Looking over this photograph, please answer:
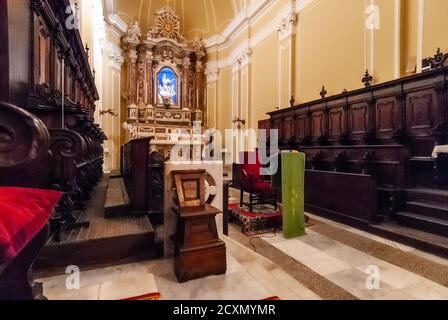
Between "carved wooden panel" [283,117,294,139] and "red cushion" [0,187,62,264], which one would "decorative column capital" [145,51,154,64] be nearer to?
"carved wooden panel" [283,117,294,139]

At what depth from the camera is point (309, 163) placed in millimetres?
5320

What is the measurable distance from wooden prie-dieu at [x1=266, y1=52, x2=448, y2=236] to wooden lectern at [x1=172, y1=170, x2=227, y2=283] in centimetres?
259

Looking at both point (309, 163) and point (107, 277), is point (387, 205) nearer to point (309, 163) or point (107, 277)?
point (309, 163)

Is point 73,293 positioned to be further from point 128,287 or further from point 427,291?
point 427,291

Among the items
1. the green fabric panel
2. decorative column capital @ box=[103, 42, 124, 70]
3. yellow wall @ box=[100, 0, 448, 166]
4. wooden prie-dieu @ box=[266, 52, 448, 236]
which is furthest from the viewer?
decorative column capital @ box=[103, 42, 124, 70]

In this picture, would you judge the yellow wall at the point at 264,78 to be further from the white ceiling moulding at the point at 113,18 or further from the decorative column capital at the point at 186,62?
the white ceiling moulding at the point at 113,18

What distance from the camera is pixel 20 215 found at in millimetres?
902

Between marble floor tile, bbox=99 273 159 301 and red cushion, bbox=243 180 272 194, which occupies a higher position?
red cushion, bbox=243 180 272 194

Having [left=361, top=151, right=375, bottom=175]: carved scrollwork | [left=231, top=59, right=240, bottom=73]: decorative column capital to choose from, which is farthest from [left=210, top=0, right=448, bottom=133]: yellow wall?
[left=361, top=151, right=375, bottom=175]: carved scrollwork

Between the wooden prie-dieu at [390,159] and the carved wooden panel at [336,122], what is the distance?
0.15ft

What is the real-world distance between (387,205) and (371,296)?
2286 millimetres

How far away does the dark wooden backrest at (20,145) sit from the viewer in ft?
3.60

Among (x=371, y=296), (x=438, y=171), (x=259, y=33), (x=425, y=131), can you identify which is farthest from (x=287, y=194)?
(x=259, y=33)

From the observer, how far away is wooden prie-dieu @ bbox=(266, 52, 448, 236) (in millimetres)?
3451
